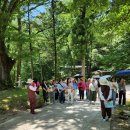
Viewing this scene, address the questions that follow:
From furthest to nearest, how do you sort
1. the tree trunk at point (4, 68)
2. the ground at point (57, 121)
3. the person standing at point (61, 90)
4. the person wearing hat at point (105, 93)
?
the tree trunk at point (4, 68) → the person standing at point (61, 90) → the person wearing hat at point (105, 93) → the ground at point (57, 121)

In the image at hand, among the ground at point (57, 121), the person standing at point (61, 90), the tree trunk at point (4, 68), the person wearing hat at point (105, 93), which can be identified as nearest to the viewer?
the ground at point (57, 121)

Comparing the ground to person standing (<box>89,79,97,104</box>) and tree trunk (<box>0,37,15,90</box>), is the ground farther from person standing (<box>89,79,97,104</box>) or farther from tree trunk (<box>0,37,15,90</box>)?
tree trunk (<box>0,37,15,90</box>)

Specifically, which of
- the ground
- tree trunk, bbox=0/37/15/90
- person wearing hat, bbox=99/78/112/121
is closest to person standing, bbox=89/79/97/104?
the ground

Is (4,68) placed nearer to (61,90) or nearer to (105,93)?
(61,90)

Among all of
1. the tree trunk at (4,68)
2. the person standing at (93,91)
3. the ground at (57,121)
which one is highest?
the tree trunk at (4,68)

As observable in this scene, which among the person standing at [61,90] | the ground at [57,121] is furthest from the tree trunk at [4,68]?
the ground at [57,121]

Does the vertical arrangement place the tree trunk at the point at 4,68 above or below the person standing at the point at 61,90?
above

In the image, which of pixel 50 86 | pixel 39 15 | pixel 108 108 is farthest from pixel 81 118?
pixel 39 15

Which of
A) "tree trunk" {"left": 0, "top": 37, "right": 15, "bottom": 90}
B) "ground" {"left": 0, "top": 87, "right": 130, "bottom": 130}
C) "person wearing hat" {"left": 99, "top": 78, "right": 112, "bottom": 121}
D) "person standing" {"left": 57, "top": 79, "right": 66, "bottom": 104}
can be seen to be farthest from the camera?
"tree trunk" {"left": 0, "top": 37, "right": 15, "bottom": 90}

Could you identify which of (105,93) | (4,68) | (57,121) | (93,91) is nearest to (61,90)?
(93,91)

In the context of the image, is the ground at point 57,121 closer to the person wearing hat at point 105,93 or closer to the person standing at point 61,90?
the person wearing hat at point 105,93

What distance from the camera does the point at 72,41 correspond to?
41781 millimetres

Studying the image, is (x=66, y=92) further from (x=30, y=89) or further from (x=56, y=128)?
(x=56, y=128)

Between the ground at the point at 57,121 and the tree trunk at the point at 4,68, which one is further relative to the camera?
the tree trunk at the point at 4,68
